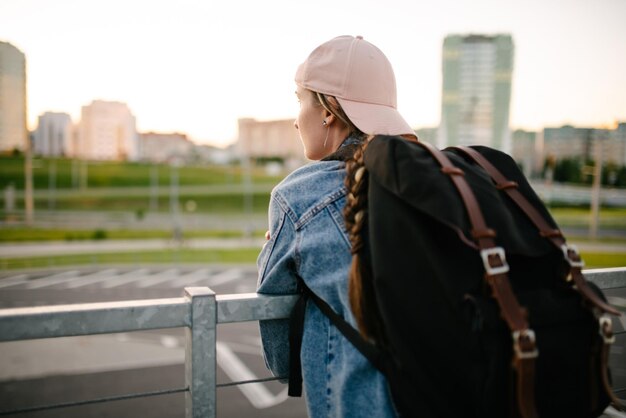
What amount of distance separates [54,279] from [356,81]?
26.8 metres

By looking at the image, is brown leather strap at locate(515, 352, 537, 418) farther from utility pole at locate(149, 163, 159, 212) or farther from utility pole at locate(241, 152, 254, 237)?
utility pole at locate(149, 163, 159, 212)

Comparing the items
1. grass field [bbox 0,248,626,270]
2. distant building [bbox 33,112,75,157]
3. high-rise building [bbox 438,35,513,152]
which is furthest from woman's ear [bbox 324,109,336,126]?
distant building [bbox 33,112,75,157]

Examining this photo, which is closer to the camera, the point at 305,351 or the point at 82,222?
the point at 305,351

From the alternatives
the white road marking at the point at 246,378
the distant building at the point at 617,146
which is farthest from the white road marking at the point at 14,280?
the distant building at the point at 617,146

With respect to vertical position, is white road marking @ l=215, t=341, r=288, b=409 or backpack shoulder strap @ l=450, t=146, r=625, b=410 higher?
backpack shoulder strap @ l=450, t=146, r=625, b=410

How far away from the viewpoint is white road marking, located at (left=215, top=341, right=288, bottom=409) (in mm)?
9336

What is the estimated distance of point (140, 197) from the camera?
75.7m

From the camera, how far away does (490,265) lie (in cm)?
115

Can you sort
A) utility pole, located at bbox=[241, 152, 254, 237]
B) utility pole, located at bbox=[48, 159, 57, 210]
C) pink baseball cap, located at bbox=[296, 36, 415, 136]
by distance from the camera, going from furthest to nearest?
utility pole, located at bbox=[48, 159, 57, 210] → utility pole, located at bbox=[241, 152, 254, 237] → pink baseball cap, located at bbox=[296, 36, 415, 136]

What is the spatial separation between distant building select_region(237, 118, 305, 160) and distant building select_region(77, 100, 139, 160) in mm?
29780

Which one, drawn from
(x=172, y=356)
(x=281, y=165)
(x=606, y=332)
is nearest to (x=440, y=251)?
(x=606, y=332)

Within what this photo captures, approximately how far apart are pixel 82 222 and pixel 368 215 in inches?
2244

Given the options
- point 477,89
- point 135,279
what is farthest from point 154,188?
point 477,89

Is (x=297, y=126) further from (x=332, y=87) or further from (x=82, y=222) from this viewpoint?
(x=82, y=222)
